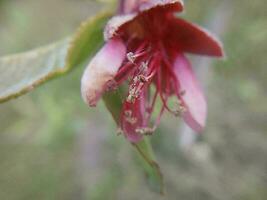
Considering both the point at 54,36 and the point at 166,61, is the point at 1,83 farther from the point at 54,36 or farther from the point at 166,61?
the point at 54,36

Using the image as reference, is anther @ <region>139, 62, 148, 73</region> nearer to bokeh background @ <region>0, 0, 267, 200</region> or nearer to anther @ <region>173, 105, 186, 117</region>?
anther @ <region>173, 105, 186, 117</region>

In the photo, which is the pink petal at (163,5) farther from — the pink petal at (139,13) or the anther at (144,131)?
the anther at (144,131)

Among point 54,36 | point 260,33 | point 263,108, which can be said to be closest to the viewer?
point 260,33

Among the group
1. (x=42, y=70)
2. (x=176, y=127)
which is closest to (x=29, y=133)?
(x=176, y=127)

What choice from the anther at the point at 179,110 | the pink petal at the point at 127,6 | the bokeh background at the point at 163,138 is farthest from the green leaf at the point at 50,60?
the bokeh background at the point at 163,138

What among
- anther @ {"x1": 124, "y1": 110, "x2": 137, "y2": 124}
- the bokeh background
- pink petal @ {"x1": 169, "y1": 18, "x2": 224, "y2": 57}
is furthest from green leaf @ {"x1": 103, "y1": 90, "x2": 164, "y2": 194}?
the bokeh background

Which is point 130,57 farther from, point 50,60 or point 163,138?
point 163,138

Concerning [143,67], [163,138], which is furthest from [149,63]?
[163,138]
